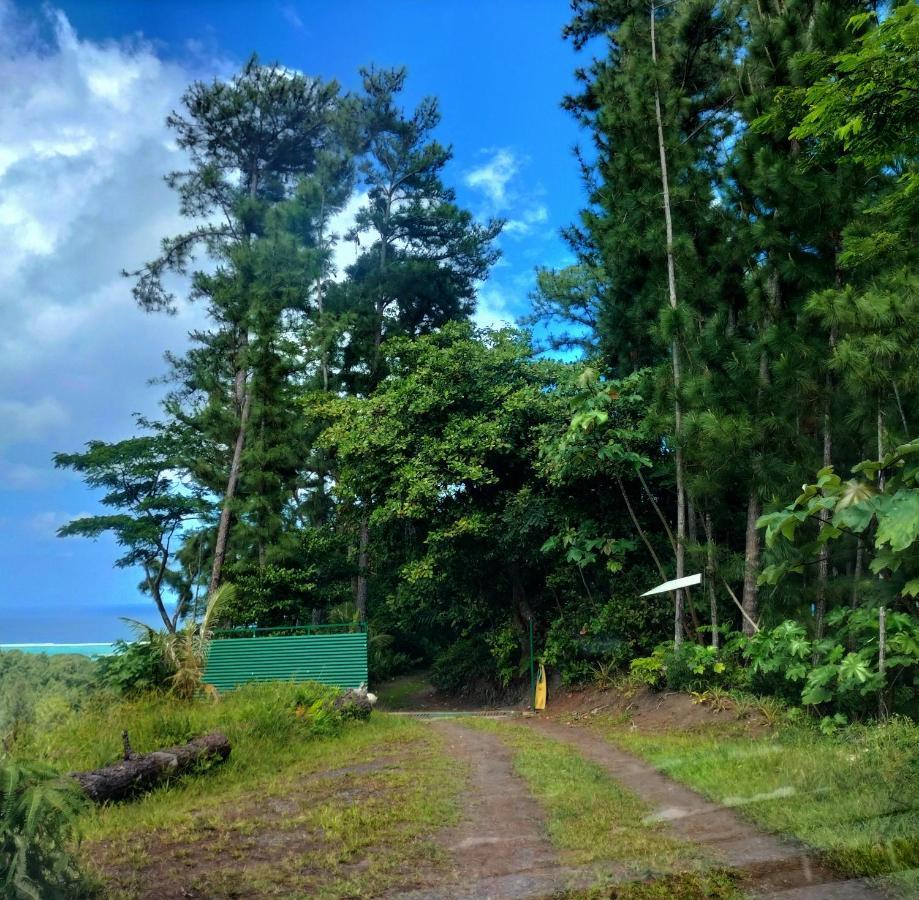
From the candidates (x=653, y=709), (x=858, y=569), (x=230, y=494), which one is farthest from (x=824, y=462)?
(x=230, y=494)

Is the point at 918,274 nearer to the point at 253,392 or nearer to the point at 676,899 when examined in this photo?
the point at 676,899

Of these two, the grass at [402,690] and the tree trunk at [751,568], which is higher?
the tree trunk at [751,568]

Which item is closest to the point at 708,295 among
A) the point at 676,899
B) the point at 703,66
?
the point at 703,66

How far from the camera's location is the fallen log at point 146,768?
455 centimetres

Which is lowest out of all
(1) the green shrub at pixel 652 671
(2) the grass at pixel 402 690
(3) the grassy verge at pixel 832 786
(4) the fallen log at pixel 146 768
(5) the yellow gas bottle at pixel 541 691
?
(2) the grass at pixel 402 690

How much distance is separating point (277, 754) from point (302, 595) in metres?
6.56

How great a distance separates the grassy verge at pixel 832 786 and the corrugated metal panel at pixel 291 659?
19.8ft

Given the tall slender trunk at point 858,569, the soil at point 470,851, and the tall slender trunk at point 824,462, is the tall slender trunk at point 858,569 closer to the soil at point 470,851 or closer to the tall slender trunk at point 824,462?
the tall slender trunk at point 824,462

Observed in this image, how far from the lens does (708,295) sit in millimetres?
8461

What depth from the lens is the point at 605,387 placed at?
9.75 metres

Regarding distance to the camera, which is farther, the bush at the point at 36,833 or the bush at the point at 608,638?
the bush at the point at 608,638

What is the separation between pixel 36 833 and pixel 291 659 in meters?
8.32

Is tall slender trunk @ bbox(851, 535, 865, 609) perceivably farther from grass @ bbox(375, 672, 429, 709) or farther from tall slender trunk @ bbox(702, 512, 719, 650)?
grass @ bbox(375, 672, 429, 709)

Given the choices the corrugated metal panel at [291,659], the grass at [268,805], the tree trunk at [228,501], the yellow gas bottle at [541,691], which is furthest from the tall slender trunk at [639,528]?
the tree trunk at [228,501]
